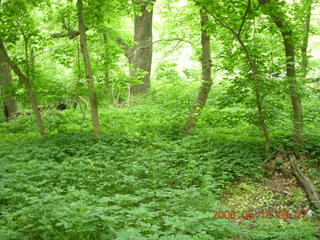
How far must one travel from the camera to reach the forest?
10.9 ft

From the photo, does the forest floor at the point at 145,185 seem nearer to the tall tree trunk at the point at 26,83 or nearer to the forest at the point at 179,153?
the forest at the point at 179,153

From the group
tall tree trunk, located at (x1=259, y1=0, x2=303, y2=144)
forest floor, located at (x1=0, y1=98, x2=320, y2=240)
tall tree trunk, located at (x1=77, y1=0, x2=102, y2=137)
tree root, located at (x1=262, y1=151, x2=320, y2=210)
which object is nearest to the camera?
forest floor, located at (x1=0, y1=98, x2=320, y2=240)

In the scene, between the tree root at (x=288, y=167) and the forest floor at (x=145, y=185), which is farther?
the tree root at (x=288, y=167)

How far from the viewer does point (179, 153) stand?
6211 millimetres

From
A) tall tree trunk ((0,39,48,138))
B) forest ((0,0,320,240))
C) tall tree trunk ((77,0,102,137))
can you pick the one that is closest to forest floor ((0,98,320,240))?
forest ((0,0,320,240))

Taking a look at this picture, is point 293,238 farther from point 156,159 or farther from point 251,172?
point 156,159

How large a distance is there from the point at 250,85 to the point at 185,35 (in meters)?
4.29

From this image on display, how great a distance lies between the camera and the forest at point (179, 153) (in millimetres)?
3320
